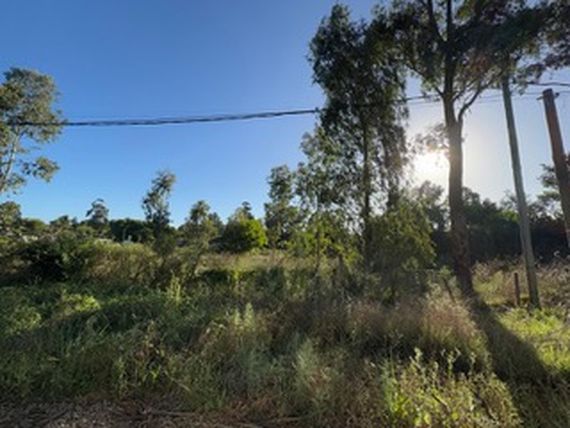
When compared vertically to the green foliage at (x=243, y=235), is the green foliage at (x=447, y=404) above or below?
below

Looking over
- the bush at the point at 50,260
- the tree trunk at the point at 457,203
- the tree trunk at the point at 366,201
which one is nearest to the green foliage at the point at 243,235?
the bush at the point at 50,260

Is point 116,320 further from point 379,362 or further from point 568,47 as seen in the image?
point 568,47

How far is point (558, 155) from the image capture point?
4.18m

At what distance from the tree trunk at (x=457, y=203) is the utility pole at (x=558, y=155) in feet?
15.6

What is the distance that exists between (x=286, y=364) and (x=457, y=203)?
7.40 m

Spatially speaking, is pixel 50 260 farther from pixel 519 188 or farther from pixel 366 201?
pixel 519 188

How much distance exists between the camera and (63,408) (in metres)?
2.61

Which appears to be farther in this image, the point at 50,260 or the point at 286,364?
the point at 50,260

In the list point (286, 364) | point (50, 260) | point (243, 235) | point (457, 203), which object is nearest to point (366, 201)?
point (457, 203)

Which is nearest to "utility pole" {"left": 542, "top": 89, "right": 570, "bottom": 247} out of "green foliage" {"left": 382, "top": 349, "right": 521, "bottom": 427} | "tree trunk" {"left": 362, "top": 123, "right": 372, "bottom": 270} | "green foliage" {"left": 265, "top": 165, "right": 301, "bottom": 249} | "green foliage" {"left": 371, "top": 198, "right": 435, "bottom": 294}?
"green foliage" {"left": 382, "top": 349, "right": 521, "bottom": 427}

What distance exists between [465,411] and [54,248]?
9.55 meters

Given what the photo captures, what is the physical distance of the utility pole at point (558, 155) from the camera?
4035 mm

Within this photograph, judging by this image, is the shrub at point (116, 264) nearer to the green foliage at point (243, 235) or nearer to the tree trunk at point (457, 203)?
the green foliage at point (243, 235)

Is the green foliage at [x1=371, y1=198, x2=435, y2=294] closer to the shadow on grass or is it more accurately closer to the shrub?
the shadow on grass
